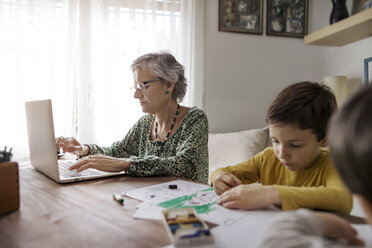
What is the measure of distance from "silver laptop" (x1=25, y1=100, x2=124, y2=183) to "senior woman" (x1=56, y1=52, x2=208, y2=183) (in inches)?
5.6

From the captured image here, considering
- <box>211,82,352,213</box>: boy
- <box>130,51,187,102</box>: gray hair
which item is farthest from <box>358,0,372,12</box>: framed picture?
<box>211,82,352,213</box>: boy

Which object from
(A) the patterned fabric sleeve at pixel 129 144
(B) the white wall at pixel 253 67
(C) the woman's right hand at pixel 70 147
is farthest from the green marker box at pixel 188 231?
(B) the white wall at pixel 253 67

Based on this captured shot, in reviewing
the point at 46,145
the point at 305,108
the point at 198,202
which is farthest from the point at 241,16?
the point at 198,202

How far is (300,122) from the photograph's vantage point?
86 cm

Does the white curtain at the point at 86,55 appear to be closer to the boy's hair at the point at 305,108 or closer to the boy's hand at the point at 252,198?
the boy's hair at the point at 305,108

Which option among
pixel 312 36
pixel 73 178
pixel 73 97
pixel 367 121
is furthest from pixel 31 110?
pixel 312 36

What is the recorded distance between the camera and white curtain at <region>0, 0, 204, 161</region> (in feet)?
7.36

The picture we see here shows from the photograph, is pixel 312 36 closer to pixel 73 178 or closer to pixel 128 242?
pixel 73 178

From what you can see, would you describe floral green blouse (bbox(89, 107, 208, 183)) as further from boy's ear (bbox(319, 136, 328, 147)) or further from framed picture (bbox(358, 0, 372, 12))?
framed picture (bbox(358, 0, 372, 12))

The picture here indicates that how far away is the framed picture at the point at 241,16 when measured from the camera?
2.71 m

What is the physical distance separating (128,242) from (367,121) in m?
0.44

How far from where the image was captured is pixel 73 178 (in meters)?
1.03

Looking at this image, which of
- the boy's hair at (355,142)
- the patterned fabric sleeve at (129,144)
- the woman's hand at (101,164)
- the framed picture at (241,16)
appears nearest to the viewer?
the boy's hair at (355,142)

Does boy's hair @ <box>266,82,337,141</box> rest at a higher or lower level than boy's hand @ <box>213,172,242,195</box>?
higher
